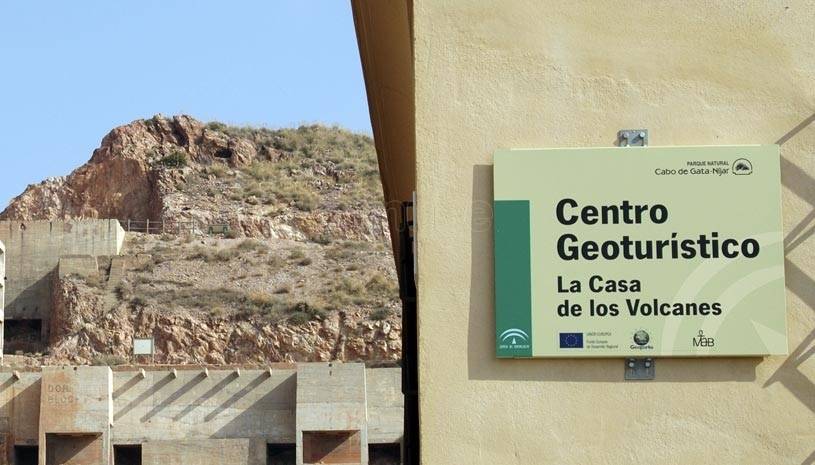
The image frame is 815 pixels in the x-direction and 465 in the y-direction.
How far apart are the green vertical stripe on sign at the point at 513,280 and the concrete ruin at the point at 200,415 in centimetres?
3918

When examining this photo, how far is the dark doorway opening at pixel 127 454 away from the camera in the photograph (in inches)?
1826

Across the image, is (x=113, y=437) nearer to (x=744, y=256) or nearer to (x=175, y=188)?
(x=175, y=188)

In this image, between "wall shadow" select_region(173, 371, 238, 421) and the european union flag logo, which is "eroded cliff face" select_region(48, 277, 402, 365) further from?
the european union flag logo

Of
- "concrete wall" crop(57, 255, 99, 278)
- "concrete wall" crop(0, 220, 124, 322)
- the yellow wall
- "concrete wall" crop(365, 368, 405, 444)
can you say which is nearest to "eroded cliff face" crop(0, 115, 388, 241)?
"concrete wall" crop(0, 220, 124, 322)

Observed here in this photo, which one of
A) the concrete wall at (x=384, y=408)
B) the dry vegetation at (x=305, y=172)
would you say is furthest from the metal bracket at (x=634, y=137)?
the dry vegetation at (x=305, y=172)

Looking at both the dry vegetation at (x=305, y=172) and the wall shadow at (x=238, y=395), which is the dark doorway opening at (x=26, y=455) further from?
the dry vegetation at (x=305, y=172)

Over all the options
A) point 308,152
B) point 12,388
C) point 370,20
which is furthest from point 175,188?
point 370,20

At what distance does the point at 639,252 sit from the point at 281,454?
41319mm

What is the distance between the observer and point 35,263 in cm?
6431

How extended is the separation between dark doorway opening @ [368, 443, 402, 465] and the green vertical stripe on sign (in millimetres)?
39928

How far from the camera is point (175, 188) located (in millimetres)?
78625

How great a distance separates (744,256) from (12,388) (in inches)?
1703

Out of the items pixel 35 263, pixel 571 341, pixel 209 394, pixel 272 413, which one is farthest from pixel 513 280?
pixel 35 263

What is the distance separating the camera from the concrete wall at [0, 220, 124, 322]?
63969 mm
